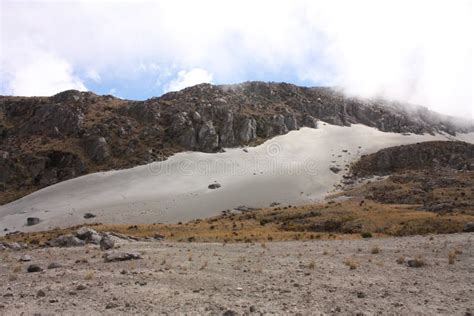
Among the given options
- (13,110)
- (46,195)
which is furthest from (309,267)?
(13,110)

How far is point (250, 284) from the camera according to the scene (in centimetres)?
Answer: 1587

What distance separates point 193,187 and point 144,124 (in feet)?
111

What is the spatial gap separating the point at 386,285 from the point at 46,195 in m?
74.1

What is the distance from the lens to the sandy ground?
67.4 meters

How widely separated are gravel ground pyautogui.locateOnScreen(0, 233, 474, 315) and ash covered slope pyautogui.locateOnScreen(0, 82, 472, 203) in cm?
7207

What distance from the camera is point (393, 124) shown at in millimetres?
135500

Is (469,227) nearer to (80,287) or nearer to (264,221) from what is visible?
(264,221)

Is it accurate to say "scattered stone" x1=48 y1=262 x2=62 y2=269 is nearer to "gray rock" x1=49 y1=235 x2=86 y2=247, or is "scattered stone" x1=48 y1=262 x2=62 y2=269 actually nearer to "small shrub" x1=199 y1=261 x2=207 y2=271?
"small shrub" x1=199 y1=261 x2=207 y2=271

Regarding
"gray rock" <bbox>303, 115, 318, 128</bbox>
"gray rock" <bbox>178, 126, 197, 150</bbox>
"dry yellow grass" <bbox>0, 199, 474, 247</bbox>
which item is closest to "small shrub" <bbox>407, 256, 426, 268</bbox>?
"dry yellow grass" <bbox>0, 199, 474, 247</bbox>

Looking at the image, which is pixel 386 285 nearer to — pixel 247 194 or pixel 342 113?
A: pixel 247 194

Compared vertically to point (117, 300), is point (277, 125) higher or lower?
higher

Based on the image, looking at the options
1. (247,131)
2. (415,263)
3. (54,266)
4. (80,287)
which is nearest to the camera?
(80,287)

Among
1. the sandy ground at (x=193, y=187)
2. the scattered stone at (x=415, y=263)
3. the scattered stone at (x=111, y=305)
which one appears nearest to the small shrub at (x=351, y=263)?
the scattered stone at (x=415, y=263)

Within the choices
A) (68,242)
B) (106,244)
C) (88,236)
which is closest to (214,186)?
(88,236)
